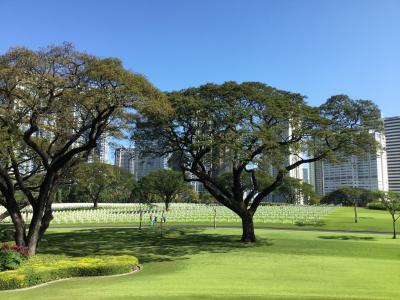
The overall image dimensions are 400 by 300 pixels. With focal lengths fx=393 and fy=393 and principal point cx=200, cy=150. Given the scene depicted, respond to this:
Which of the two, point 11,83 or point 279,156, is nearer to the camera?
point 11,83

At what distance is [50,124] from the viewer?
2081 cm

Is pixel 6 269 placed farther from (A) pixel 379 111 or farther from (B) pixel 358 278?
(A) pixel 379 111

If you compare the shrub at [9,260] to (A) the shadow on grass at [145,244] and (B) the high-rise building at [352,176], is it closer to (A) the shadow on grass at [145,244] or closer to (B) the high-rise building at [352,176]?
(A) the shadow on grass at [145,244]

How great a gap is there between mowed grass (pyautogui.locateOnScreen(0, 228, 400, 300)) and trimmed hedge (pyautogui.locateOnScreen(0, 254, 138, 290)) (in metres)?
0.66

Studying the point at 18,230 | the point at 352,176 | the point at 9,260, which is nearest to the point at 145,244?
the point at 18,230

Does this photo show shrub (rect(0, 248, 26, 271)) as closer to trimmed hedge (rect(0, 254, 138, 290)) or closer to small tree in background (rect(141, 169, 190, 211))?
trimmed hedge (rect(0, 254, 138, 290))

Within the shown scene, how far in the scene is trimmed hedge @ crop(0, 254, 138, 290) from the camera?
13.7m

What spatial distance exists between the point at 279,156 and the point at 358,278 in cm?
1235

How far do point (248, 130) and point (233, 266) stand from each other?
967cm

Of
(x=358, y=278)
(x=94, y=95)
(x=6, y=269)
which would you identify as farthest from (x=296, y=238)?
(x=6, y=269)

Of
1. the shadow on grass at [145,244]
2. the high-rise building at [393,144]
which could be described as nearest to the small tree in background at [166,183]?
the high-rise building at [393,144]

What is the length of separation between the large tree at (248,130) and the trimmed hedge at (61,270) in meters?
9.89

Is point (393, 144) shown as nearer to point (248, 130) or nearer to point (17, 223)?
point (248, 130)

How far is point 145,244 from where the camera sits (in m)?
28.7
